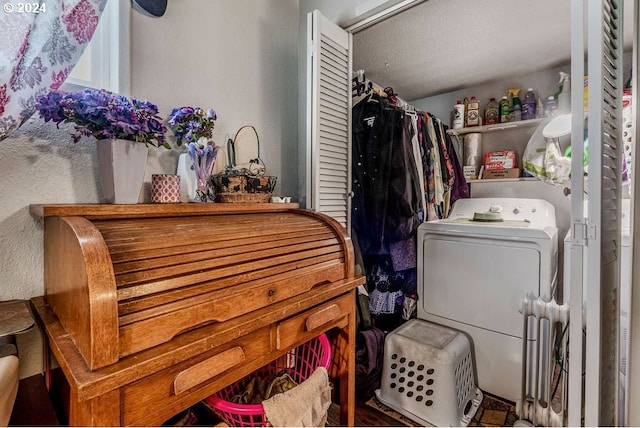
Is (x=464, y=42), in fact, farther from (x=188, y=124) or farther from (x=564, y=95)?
(x=188, y=124)

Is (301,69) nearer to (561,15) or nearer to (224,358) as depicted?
(224,358)

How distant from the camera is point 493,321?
190 cm

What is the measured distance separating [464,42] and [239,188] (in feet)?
6.61

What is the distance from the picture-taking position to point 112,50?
3.86 feet

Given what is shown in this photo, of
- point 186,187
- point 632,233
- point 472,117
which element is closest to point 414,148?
point 472,117

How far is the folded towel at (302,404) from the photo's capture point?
0.95 m

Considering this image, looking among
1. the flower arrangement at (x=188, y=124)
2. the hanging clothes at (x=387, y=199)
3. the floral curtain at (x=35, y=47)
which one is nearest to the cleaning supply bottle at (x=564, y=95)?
the hanging clothes at (x=387, y=199)

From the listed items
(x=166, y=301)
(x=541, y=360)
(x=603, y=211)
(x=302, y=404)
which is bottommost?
(x=541, y=360)

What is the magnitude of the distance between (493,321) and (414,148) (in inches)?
49.7

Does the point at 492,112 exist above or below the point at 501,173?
above

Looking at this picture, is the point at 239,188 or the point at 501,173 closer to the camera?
the point at 239,188

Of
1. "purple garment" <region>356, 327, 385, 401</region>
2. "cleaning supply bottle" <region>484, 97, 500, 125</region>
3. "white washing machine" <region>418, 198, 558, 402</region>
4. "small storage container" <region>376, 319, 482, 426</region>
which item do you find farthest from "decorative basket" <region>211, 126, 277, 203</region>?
"cleaning supply bottle" <region>484, 97, 500, 125</region>

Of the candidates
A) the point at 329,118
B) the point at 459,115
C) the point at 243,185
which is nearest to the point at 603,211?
the point at 329,118

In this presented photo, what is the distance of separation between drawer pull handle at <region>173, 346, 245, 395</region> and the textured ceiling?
1.92m
